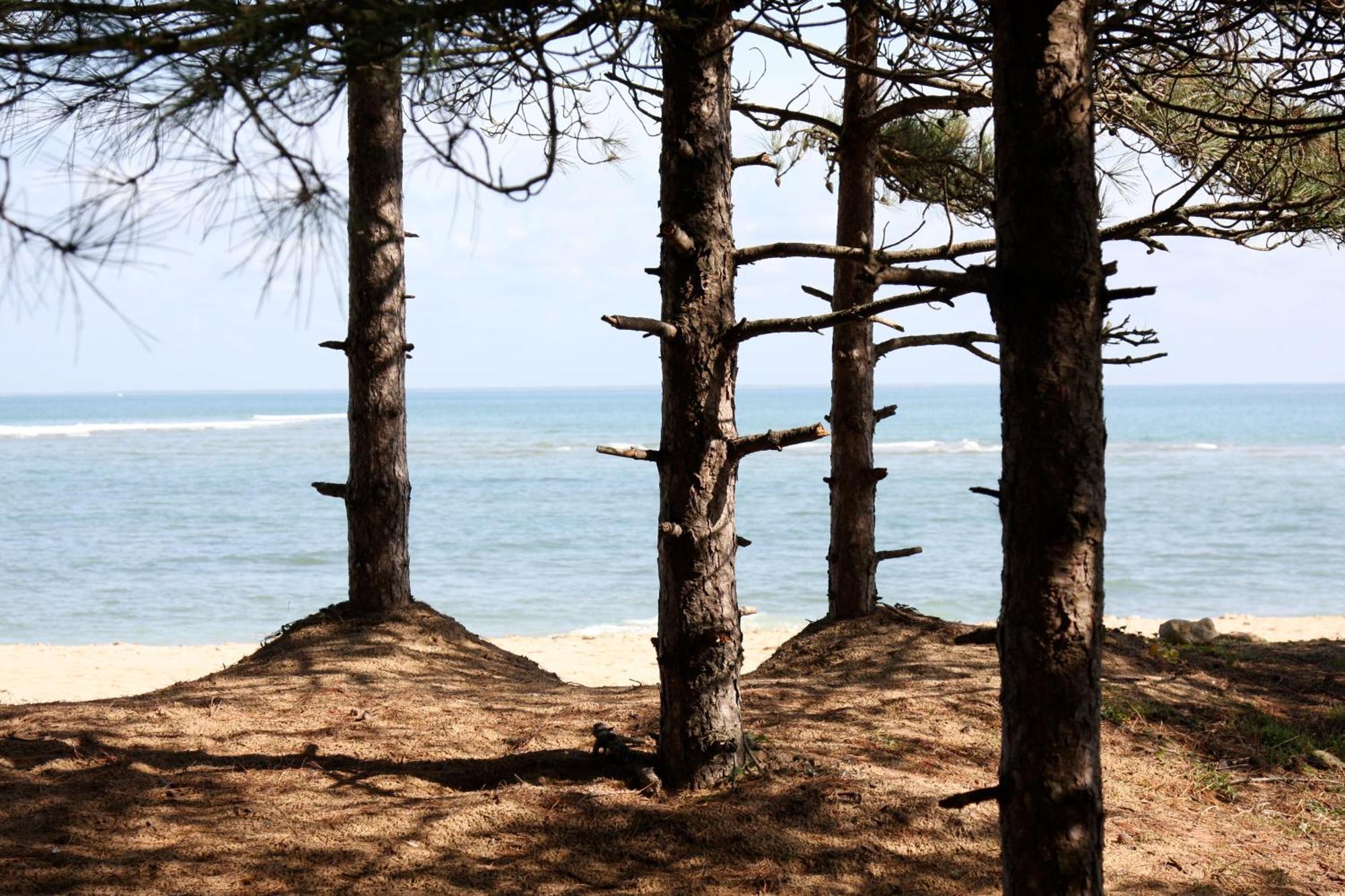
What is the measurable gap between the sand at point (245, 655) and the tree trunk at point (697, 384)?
15.2 ft

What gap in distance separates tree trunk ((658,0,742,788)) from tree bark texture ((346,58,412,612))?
9.80ft

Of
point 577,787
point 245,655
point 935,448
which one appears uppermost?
point 935,448

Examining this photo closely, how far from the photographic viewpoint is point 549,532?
2228 centimetres

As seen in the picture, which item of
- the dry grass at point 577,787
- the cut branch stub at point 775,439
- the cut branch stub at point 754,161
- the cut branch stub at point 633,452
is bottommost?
the dry grass at point 577,787

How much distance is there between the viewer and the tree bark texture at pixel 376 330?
6.36m

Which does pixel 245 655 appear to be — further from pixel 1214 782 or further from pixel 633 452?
pixel 1214 782

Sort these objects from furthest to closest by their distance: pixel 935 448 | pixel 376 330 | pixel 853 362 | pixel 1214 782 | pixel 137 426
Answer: pixel 137 426, pixel 935 448, pixel 853 362, pixel 376 330, pixel 1214 782

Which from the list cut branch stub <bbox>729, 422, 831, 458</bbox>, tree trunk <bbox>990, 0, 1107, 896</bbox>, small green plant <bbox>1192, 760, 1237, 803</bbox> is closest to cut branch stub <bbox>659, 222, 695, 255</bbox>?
cut branch stub <bbox>729, 422, 831, 458</bbox>

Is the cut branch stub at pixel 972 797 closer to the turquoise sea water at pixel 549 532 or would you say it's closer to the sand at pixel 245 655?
the sand at pixel 245 655

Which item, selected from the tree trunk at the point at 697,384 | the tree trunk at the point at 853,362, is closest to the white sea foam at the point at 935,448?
the tree trunk at the point at 853,362

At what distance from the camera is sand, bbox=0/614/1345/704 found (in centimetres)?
924

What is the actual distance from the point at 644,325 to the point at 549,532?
62.0ft

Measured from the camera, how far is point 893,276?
2.92 m

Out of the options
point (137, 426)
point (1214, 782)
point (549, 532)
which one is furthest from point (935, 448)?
point (137, 426)
